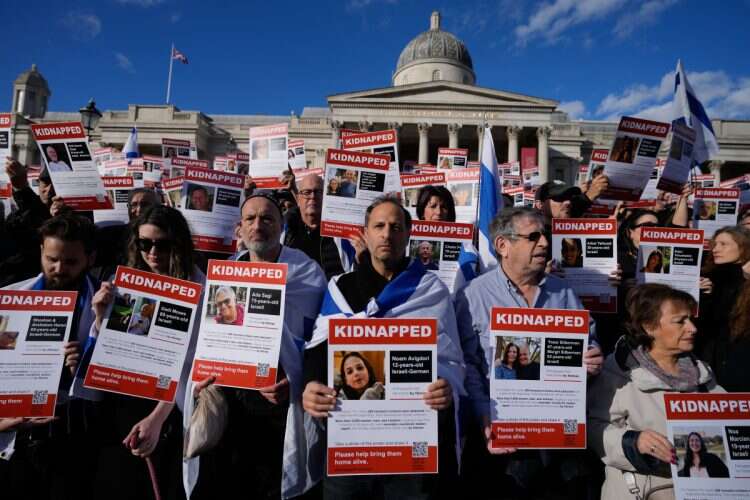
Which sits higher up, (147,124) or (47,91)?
(47,91)

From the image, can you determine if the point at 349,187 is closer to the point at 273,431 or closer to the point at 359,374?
the point at 273,431

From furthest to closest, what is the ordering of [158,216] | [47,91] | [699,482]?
1. [47,91]
2. [158,216]
3. [699,482]

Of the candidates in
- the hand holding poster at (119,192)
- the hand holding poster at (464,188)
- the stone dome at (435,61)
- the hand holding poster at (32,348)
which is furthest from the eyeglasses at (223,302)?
the stone dome at (435,61)

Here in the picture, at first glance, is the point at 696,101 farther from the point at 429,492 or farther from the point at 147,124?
the point at 147,124

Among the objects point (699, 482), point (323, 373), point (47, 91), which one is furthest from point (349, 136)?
point (47, 91)

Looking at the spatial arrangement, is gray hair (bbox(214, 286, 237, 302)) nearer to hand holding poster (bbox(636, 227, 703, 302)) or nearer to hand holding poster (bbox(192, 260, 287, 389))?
hand holding poster (bbox(192, 260, 287, 389))

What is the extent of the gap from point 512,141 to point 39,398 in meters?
42.5

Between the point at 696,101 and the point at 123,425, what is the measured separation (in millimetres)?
8152

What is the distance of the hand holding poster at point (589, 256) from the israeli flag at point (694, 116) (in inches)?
156

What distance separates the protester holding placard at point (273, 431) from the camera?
304cm

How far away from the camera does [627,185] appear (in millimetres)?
5195

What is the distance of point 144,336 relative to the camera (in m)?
2.84

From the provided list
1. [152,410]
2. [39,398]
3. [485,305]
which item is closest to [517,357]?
[485,305]

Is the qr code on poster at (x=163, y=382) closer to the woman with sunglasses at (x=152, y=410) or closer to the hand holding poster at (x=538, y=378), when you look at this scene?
the woman with sunglasses at (x=152, y=410)
